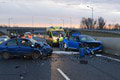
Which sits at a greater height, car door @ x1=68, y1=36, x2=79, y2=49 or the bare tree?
the bare tree

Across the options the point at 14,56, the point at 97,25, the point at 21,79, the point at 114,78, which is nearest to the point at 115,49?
the point at 14,56

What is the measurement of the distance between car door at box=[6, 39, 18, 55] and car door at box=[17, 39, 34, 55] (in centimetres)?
28

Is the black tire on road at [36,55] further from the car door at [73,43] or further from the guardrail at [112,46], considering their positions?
the guardrail at [112,46]

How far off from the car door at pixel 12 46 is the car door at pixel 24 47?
28 cm

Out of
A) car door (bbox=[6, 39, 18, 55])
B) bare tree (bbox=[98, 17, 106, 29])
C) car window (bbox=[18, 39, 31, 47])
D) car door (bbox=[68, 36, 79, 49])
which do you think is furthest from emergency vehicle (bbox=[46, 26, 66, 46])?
bare tree (bbox=[98, 17, 106, 29])

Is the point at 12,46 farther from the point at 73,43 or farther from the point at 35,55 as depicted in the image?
the point at 73,43

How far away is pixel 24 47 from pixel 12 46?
34.4 inches

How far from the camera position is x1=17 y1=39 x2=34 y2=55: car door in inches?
616

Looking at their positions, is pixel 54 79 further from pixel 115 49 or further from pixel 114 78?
pixel 115 49

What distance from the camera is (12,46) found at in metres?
15.9

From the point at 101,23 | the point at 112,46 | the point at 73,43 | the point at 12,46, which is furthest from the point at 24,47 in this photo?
the point at 101,23

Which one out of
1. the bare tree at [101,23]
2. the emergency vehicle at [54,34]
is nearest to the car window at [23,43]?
the emergency vehicle at [54,34]

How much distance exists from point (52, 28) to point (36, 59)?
635 inches

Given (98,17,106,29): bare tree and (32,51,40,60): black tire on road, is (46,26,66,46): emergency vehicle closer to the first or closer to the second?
(32,51,40,60): black tire on road
